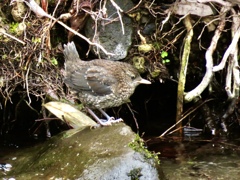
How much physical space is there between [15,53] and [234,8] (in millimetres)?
2577

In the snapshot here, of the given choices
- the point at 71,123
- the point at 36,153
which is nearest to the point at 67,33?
the point at 71,123

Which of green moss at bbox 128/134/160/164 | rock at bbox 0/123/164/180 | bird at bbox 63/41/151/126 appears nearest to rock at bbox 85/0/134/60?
bird at bbox 63/41/151/126

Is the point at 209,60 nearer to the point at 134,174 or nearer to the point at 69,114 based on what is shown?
the point at 69,114

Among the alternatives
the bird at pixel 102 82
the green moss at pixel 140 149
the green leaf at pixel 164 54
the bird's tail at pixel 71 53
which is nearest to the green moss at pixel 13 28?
the bird's tail at pixel 71 53

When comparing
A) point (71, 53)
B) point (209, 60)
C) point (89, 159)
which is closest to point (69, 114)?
point (71, 53)

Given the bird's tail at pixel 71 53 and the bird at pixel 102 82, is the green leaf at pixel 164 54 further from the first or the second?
the bird's tail at pixel 71 53

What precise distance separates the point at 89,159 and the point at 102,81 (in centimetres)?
100

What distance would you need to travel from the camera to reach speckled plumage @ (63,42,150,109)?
16.4 ft

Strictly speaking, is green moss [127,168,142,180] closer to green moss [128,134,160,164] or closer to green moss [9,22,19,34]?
green moss [128,134,160,164]

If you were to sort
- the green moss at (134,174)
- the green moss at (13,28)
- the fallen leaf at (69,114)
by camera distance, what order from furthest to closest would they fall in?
1. the green moss at (13,28)
2. the fallen leaf at (69,114)
3. the green moss at (134,174)

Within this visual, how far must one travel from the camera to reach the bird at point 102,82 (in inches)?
197

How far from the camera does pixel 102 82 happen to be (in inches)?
197

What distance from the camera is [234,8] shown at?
562 cm

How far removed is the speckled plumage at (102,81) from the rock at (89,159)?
378 mm
